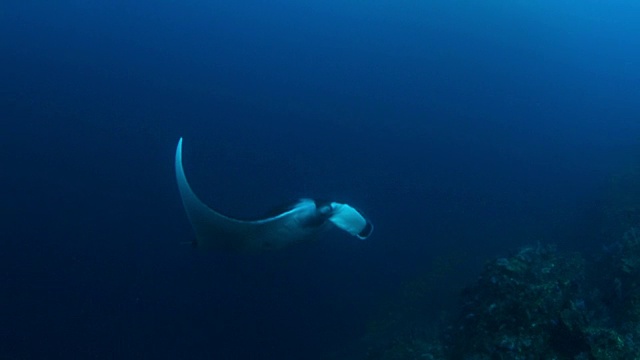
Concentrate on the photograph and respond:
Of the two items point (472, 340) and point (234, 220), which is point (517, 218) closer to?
point (472, 340)

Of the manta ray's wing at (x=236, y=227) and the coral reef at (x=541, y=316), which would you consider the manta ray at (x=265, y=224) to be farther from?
the coral reef at (x=541, y=316)

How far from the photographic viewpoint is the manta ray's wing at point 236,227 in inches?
161

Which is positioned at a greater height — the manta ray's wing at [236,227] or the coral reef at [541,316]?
the manta ray's wing at [236,227]

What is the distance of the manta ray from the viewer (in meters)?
4.15

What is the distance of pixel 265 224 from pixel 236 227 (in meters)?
0.28

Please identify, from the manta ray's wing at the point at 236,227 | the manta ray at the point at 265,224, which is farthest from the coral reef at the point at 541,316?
the manta ray's wing at the point at 236,227

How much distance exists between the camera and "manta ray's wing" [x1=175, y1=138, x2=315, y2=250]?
4.10 m

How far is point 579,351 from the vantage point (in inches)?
165

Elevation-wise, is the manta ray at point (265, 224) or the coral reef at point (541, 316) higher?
the manta ray at point (265, 224)

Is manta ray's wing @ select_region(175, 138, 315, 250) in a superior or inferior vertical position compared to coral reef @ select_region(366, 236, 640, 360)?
superior

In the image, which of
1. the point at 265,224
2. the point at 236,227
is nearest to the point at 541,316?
the point at 265,224

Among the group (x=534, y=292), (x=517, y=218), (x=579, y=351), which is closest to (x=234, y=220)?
(x=534, y=292)

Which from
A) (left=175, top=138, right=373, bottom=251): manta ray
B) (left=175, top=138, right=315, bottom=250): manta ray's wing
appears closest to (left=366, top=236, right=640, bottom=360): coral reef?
(left=175, top=138, right=373, bottom=251): manta ray

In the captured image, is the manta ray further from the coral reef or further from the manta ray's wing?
the coral reef
